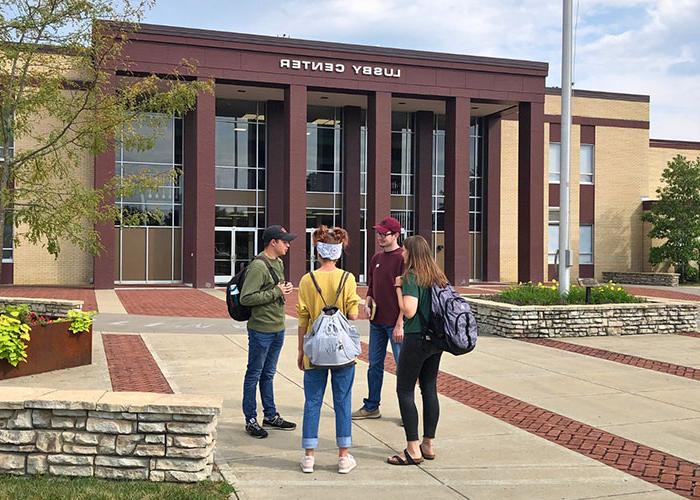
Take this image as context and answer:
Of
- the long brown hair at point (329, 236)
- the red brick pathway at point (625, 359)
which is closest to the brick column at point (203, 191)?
the red brick pathway at point (625, 359)

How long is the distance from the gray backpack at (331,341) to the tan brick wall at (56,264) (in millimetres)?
23827

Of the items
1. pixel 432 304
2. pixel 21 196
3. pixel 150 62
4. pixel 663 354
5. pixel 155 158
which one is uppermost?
pixel 150 62

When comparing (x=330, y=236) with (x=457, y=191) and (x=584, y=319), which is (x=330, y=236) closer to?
(x=584, y=319)

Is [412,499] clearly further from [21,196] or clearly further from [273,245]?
[21,196]

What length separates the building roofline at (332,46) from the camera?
2666 centimetres

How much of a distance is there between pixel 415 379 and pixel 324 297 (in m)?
0.98

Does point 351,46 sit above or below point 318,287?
above

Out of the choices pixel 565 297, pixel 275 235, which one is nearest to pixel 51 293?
pixel 565 297

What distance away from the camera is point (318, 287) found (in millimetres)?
5555

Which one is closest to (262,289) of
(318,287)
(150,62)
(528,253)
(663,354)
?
(318,287)

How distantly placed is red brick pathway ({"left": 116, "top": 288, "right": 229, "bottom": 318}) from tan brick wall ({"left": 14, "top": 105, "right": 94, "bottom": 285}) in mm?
3368

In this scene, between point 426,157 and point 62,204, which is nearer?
point 62,204

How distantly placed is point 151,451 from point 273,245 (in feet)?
6.92

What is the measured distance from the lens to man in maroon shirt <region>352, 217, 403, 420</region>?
684 centimetres
